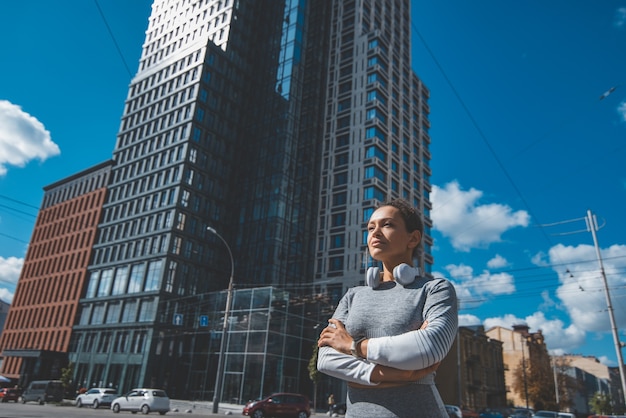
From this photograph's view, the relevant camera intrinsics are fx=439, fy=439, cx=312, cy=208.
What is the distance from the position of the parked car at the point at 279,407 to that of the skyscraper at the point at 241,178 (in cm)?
1274

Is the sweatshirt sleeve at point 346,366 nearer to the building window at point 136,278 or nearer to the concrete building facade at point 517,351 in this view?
the building window at point 136,278

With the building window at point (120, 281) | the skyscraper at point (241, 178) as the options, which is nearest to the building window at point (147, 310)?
the skyscraper at point (241, 178)

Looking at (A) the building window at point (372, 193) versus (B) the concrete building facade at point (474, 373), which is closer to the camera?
(B) the concrete building facade at point (474, 373)

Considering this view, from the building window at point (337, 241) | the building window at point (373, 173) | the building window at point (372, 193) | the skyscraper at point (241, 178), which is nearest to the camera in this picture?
the skyscraper at point (241, 178)

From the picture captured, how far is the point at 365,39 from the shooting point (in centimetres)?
6100

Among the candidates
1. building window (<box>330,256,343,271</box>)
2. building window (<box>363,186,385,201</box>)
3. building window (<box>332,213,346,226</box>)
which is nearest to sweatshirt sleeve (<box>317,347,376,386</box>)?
building window (<box>330,256,343,271</box>)

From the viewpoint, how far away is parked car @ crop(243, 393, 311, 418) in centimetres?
2388

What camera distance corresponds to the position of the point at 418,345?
2.36 m

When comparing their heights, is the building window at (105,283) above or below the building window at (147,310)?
above

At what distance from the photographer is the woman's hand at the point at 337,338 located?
103 inches

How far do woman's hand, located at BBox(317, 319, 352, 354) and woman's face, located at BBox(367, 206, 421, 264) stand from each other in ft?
2.04

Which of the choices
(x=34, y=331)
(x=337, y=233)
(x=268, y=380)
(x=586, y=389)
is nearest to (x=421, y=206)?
(x=337, y=233)

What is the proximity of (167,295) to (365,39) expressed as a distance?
4240 centimetres

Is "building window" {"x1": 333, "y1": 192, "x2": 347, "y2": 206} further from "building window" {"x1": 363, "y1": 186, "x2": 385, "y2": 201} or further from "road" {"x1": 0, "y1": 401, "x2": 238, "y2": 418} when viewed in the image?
"road" {"x1": 0, "y1": 401, "x2": 238, "y2": 418}
